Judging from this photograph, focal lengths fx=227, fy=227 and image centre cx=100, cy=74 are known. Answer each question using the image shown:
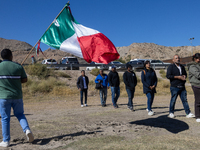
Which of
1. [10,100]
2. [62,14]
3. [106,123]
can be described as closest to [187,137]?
[106,123]

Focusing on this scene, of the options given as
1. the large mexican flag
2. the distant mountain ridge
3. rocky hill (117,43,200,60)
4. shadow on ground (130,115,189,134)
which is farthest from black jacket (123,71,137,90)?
the distant mountain ridge

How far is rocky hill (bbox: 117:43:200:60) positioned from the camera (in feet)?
281

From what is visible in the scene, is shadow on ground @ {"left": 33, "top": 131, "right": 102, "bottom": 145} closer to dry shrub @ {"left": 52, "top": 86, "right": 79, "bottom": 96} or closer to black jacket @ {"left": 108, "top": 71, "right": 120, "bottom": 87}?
black jacket @ {"left": 108, "top": 71, "right": 120, "bottom": 87}

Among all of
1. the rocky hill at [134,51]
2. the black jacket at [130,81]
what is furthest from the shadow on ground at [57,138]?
the rocky hill at [134,51]

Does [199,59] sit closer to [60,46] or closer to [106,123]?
[106,123]

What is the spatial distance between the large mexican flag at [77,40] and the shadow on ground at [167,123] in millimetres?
2267

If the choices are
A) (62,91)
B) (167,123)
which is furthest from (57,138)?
(62,91)

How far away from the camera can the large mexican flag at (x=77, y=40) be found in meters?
6.74

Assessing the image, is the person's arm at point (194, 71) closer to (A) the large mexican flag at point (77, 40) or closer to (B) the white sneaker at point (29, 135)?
(A) the large mexican flag at point (77, 40)

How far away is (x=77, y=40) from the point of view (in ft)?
22.9

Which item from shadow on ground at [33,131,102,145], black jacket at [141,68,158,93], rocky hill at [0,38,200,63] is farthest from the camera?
rocky hill at [0,38,200,63]

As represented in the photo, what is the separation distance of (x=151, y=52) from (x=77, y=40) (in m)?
87.9

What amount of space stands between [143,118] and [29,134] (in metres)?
4.26

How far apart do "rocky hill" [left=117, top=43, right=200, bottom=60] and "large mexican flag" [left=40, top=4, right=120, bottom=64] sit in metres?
73.4
